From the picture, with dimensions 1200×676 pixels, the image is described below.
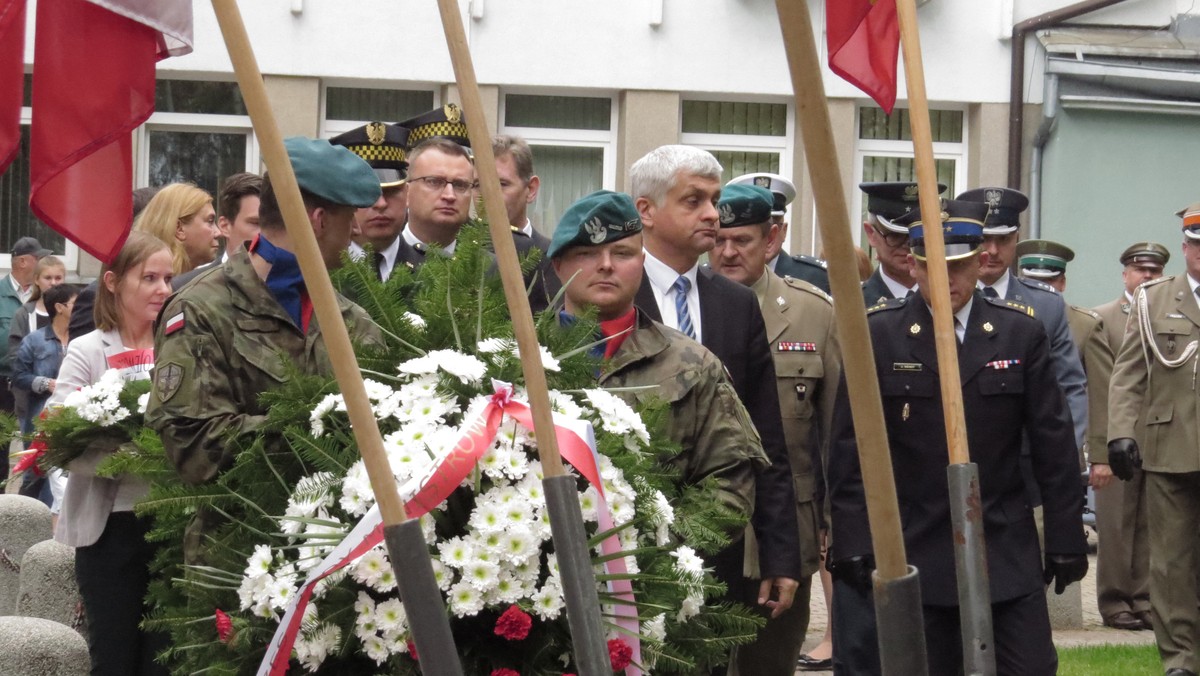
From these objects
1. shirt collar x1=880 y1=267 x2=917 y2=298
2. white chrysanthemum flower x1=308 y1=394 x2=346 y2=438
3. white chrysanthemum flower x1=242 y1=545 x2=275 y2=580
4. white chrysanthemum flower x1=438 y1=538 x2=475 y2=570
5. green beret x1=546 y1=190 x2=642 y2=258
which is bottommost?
white chrysanthemum flower x1=242 y1=545 x2=275 y2=580

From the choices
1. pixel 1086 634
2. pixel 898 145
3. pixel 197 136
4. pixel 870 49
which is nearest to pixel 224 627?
pixel 870 49

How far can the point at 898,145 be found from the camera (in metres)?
16.8

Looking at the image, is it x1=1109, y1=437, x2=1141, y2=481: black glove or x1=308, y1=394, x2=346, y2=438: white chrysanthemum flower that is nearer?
x1=308, y1=394, x2=346, y2=438: white chrysanthemum flower

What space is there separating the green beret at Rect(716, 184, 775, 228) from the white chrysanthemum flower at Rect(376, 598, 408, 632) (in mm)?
3479

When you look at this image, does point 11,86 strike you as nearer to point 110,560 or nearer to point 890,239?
point 110,560

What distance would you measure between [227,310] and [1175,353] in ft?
19.2

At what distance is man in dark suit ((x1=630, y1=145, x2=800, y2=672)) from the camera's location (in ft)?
19.1

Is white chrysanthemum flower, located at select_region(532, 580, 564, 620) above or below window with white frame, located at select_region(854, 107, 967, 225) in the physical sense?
below

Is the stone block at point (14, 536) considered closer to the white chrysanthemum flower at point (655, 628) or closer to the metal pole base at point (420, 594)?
the white chrysanthemum flower at point (655, 628)

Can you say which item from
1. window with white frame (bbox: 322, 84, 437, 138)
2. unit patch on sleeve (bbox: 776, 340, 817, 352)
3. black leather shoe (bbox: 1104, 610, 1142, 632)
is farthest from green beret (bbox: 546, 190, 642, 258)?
window with white frame (bbox: 322, 84, 437, 138)

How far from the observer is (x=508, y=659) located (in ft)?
12.0

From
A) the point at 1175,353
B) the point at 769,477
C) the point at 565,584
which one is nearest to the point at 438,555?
the point at 565,584

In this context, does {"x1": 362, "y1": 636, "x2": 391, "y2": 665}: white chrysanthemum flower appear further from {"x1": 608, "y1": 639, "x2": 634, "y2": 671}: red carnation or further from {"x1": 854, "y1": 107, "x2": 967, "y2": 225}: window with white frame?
{"x1": 854, "y1": 107, "x2": 967, "y2": 225}: window with white frame

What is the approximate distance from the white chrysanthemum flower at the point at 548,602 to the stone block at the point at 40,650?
2866 millimetres
